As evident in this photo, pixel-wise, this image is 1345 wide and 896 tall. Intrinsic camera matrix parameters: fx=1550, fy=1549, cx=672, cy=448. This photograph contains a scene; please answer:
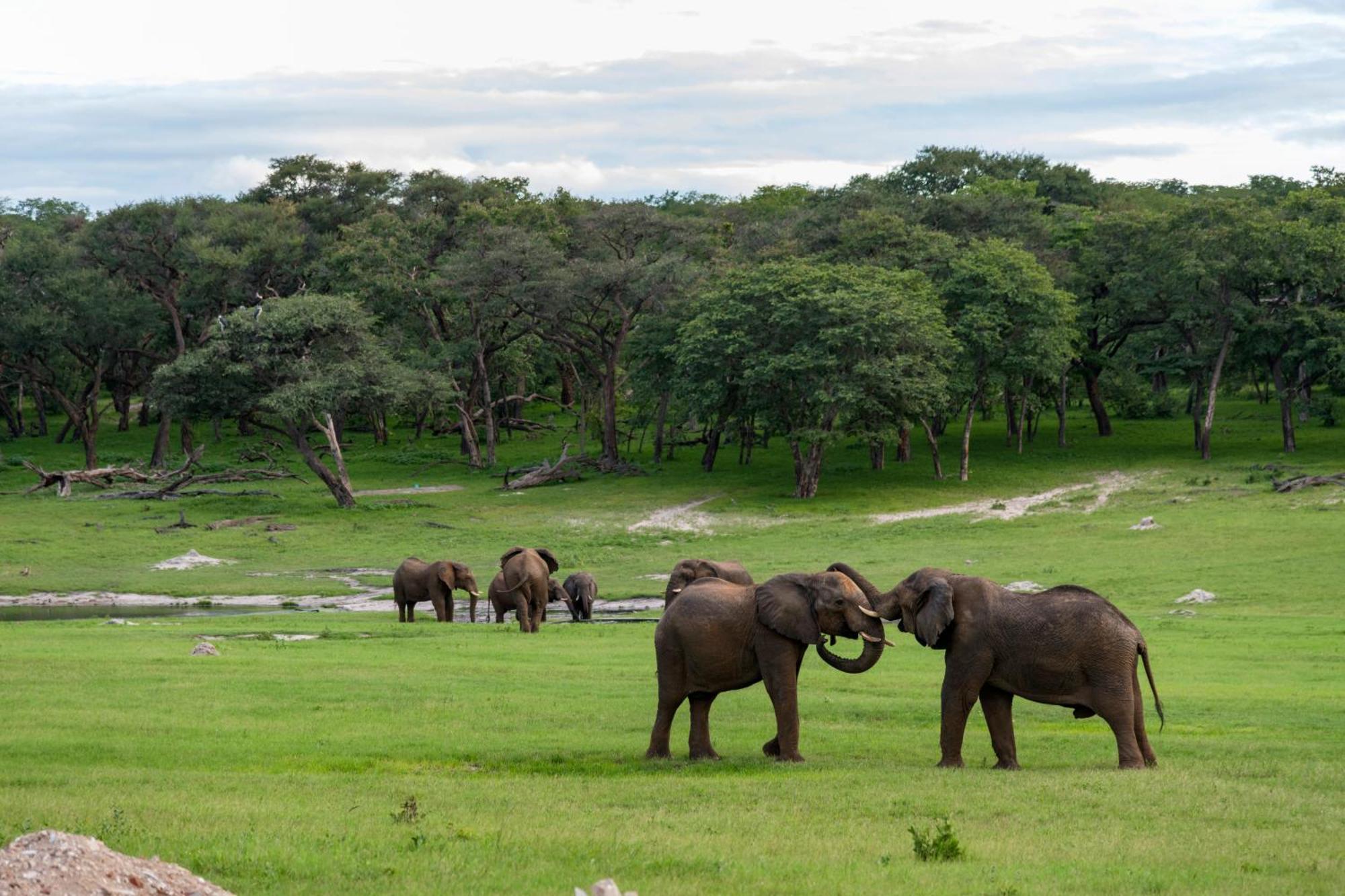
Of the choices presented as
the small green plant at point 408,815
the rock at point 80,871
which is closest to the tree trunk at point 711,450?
the small green plant at point 408,815

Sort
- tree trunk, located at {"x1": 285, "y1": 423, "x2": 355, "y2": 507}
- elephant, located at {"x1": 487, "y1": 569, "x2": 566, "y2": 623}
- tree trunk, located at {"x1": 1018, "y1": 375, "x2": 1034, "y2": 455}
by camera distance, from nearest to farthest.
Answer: elephant, located at {"x1": 487, "y1": 569, "x2": 566, "y2": 623}
tree trunk, located at {"x1": 285, "y1": 423, "x2": 355, "y2": 507}
tree trunk, located at {"x1": 1018, "y1": 375, "x2": 1034, "y2": 455}

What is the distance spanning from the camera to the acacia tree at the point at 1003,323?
203ft

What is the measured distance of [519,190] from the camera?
298 ft

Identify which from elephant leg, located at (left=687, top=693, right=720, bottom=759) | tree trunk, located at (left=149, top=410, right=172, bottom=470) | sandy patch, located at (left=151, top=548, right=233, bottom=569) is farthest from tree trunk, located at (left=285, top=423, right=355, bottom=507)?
elephant leg, located at (left=687, top=693, right=720, bottom=759)

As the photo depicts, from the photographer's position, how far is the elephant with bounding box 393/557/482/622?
36.0 m

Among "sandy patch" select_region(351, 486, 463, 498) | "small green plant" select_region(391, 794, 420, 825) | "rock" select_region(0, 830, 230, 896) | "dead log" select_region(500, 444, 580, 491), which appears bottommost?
"sandy patch" select_region(351, 486, 463, 498)

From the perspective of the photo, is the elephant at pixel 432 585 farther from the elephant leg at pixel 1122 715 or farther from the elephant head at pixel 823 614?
the elephant leg at pixel 1122 715

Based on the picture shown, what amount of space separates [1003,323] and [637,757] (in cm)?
4809

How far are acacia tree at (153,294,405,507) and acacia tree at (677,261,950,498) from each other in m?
12.9

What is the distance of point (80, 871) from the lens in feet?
29.5

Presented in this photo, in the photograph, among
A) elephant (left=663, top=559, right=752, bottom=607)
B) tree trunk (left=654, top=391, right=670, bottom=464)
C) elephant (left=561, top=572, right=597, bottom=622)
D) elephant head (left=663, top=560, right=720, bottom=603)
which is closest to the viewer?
elephant (left=663, top=559, right=752, bottom=607)

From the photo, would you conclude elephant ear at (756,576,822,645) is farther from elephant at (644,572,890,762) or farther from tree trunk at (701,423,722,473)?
tree trunk at (701,423,722,473)

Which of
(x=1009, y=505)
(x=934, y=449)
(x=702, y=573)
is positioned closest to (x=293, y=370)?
(x=934, y=449)

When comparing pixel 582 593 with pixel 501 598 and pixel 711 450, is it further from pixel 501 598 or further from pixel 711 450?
pixel 711 450
